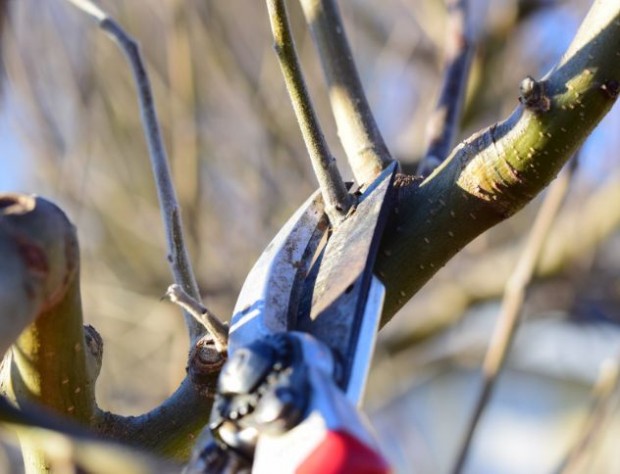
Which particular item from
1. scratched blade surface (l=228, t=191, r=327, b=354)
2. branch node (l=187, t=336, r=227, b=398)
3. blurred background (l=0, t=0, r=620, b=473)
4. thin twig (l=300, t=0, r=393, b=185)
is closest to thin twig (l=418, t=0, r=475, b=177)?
thin twig (l=300, t=0, r=393, b=185)

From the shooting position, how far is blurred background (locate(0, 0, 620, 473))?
8.16ft

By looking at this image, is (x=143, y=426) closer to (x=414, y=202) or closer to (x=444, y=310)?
(x=414, y=202)

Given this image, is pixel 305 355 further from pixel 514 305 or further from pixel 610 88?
pixel 514 305

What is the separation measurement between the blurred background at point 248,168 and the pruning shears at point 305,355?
1.51 m

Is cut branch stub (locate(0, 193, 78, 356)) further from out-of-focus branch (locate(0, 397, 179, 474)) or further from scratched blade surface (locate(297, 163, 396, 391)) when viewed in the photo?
scratched blade surface (locate(297, 163, 396, 391))

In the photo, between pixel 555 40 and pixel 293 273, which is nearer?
pixel 293 273

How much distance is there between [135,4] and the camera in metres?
3.28

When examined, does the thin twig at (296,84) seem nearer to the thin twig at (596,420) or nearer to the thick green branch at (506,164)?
the thick green branch at (506,164)

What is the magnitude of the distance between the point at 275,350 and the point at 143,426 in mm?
268

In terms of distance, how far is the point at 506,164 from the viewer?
66 centimetres

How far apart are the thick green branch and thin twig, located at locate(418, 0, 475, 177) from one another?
0.18m

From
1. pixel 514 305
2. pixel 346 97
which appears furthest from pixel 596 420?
pixel 346 97

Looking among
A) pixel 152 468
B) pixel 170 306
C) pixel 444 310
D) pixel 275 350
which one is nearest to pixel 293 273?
pixel 275 350

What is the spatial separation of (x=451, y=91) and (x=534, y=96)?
0.43m
